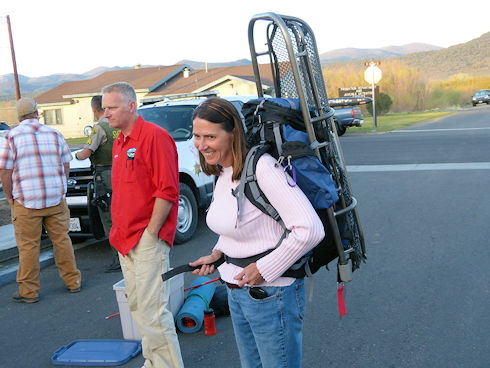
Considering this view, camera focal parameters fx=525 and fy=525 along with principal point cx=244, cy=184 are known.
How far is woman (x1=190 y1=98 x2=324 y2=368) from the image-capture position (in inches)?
84.9

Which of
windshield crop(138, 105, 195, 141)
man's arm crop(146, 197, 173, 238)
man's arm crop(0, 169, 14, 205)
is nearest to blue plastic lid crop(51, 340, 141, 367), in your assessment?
man's arm crop(146, 197, 173, 238)

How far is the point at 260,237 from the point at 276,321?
1.26 ft

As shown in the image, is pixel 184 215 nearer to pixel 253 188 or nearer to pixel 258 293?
pixel 258 293

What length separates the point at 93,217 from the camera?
629 centimetres

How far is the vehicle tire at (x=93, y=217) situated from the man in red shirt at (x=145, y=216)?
282cm

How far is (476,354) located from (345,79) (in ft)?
138

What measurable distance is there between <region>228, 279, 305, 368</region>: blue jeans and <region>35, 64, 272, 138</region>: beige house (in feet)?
115

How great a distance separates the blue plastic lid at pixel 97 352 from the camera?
4054 millimetres

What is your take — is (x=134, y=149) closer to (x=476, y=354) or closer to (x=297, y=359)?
Answer: (x=297, y=359)

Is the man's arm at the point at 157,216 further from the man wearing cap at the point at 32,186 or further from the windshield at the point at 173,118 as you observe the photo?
the windshield at the point at 173,118

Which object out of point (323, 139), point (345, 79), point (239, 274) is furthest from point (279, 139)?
point (345, 79)

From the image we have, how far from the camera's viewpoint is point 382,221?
7.81 meters

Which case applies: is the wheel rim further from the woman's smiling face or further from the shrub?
the shrub

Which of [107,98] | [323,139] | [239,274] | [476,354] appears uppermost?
[107,98]
